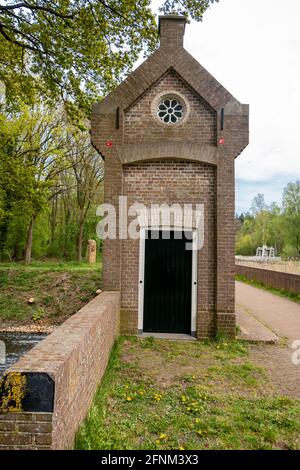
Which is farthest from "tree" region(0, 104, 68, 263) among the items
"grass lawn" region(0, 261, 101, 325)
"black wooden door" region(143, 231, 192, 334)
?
"black wooden door" region(143, 231, 192, 334)

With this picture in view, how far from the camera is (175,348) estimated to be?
25.0ft

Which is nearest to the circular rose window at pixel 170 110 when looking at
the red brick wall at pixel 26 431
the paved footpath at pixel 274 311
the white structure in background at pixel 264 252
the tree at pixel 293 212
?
the paved footpath at pixel 274 311

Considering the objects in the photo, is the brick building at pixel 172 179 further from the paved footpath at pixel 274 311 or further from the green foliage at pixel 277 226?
the green foliage at pixel 277 226

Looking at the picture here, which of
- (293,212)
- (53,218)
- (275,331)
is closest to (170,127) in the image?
(275,331)

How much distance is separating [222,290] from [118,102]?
5.35 meters

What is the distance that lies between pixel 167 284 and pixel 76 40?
7.85m

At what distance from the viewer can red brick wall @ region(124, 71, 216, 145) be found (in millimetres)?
8742

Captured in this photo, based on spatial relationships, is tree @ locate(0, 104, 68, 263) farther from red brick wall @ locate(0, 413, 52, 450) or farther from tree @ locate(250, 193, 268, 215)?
tree @ locate(250, 193, 268, 215)

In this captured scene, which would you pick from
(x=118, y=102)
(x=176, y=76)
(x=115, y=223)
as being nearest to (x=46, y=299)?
(x=115, y=223)

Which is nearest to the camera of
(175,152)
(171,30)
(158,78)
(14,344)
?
(175,152)

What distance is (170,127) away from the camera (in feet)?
28.8

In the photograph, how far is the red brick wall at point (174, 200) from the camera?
848cm

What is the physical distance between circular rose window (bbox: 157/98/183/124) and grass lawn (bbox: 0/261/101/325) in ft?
23.1

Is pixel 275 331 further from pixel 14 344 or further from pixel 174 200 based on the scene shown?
pixel 14 344
